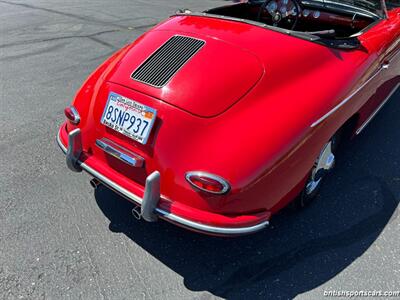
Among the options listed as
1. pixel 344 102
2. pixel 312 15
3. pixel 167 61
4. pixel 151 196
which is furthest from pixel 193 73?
pixel 312 15

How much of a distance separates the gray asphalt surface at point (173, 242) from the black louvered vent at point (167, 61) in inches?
42.0

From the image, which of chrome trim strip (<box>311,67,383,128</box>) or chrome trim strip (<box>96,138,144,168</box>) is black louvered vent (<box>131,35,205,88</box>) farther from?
chrome trim strip (<box>311,67,383,128</box>)

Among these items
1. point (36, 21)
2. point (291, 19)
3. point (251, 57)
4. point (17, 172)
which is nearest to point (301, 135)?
point (251, 57)

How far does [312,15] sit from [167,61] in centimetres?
222

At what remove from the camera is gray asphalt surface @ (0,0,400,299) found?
2.19 metres

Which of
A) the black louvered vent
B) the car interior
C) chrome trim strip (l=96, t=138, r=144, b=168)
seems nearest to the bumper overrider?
chrome trim strip (l=96, t=138, r=144, b=168)

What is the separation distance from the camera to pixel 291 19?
3.64 m

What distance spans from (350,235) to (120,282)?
5.56 feet

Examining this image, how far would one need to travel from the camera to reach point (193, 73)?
2336mm

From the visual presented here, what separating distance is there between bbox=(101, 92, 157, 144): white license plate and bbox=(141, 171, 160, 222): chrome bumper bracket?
27cm

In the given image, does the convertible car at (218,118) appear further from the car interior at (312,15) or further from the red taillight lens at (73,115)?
the car interior at (312,15)

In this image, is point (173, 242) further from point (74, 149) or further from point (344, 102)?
point (344, 102)

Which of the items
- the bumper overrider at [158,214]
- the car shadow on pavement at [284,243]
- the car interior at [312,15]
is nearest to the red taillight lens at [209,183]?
the bumper overrider at [158,214]

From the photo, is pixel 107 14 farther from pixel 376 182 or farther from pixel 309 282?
pixel 309 282
